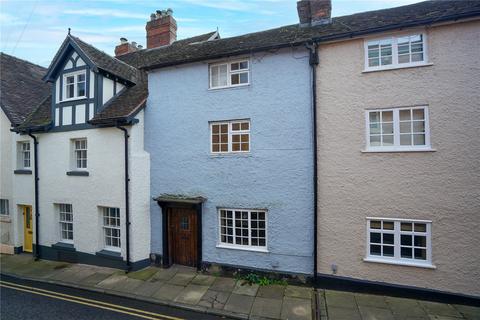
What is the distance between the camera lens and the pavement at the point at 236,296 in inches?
285

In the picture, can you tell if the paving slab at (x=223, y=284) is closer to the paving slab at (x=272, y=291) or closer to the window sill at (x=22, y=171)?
the paving slab at (x=272, y=291)

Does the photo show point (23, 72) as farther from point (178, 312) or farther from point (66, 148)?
point (178, 312)

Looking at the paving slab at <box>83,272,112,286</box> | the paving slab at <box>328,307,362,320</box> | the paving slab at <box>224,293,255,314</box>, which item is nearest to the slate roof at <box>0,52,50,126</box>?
the paving slab at <box>83,272,112,286</box>

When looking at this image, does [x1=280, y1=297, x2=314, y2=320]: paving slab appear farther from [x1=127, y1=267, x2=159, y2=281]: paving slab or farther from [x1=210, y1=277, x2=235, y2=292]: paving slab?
[x1=127, y1=267, x2=159, y2=281]: paving slab

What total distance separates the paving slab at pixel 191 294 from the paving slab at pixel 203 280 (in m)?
0.23

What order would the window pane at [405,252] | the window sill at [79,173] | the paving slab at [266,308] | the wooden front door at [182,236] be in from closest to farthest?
the paving slab at [266,308]
the window pane at [405,252]
the wooden front door at [182,236]
the window sill at [79,173]

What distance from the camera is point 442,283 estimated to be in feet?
24.9

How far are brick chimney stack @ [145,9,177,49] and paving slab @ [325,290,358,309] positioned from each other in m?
16.8

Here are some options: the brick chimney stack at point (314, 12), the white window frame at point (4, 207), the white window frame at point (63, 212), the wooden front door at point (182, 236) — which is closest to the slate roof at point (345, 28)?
the brick chimney stack at point (314, 12)

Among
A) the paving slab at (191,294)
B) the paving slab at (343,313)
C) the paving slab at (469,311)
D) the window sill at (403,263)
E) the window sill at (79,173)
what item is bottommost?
the paving slab at (191,294)

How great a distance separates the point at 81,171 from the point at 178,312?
7516 mm

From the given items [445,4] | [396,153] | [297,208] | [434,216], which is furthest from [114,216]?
[445,4]

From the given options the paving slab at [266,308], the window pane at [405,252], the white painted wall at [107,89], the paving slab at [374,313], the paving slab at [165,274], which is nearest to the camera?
the paving slab at [374,313]

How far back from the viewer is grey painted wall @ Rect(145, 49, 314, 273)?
892 cm
